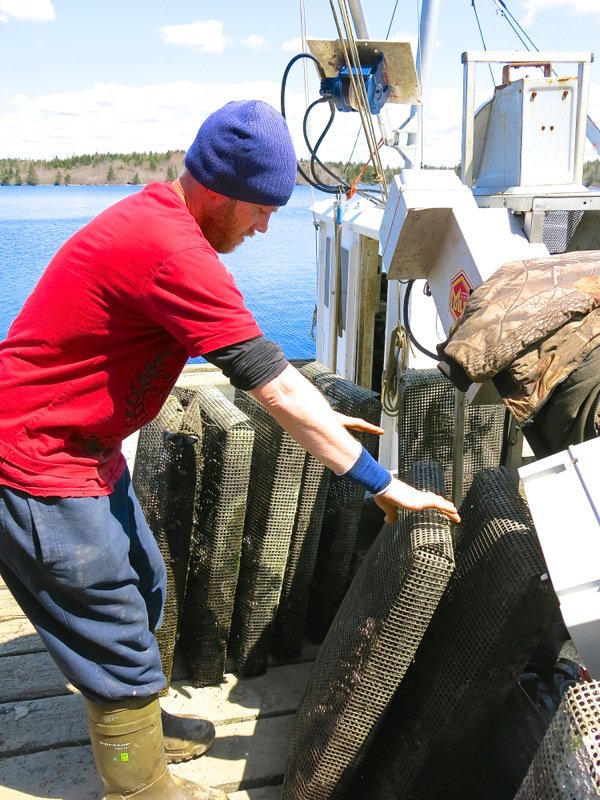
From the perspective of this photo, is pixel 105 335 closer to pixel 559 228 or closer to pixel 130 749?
pixel 130 749

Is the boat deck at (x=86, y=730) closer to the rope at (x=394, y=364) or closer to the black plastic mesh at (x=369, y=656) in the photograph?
the black plastic mesh at (x=369, y=656)

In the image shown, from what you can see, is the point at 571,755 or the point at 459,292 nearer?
the point at 571,755

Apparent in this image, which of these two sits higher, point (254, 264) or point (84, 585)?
point (84, 585)

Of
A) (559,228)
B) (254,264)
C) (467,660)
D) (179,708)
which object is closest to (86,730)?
(179,708)

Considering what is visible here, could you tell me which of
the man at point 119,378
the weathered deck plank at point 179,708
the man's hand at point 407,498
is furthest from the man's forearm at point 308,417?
the weathered deck plank at point 179,708

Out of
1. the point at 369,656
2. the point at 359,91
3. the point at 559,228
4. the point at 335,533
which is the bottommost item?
the point at 335,533

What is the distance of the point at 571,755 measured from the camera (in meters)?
1.15

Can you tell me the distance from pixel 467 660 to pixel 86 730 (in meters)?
1.41

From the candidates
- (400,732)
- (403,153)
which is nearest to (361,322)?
(403,153)

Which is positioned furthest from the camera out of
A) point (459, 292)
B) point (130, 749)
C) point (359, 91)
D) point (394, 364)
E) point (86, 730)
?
point (394, 364)

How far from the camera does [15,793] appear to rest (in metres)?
2.23

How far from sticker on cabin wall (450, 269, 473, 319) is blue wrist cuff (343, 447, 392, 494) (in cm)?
71

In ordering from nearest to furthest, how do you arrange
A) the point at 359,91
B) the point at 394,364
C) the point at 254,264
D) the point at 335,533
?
1. the point at 335,533
2. the point at 359,91
3. the point at 394,364
4. the point at 254,264

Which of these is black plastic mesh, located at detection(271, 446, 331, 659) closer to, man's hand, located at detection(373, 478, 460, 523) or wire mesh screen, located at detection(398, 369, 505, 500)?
wire mesh screen, located at detection(398, 369, 505, 500)
